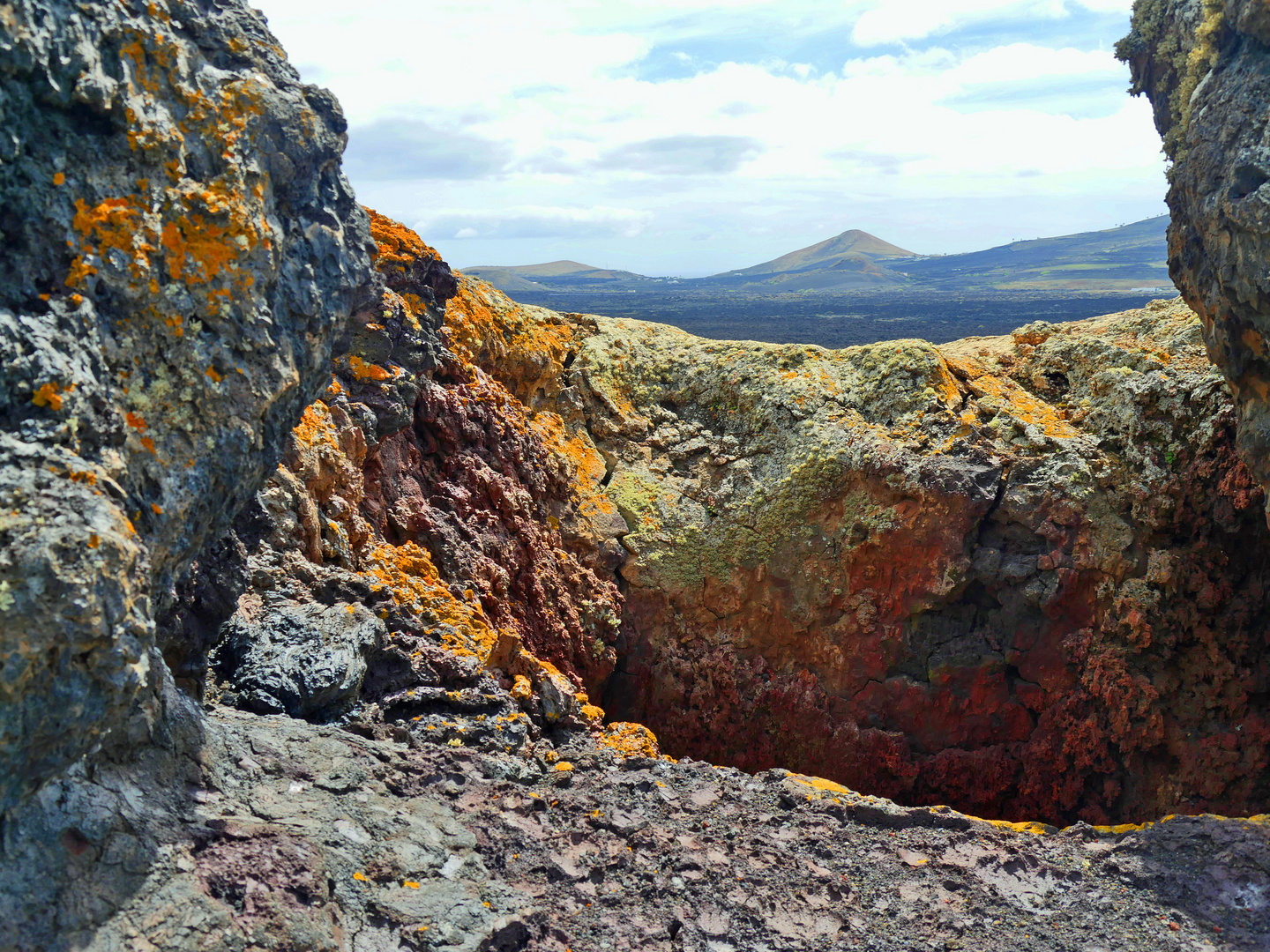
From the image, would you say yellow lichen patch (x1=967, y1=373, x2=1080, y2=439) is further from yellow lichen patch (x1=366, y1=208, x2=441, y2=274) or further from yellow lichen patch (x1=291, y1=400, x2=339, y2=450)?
yellow lichen patch (x1=291, y1=400, x2=339, y2=450)

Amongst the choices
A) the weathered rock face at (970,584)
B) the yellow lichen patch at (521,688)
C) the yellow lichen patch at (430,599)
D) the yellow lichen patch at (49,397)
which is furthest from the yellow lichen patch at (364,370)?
the yellow lichen patch at (49,397)

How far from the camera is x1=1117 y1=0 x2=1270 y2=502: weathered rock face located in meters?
8.53

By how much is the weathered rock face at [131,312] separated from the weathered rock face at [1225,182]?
8635mm

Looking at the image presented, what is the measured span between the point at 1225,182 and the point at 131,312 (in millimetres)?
10034

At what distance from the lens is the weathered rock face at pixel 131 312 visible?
3865 mm

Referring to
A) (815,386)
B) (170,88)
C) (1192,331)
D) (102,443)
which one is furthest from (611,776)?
(1192,331)

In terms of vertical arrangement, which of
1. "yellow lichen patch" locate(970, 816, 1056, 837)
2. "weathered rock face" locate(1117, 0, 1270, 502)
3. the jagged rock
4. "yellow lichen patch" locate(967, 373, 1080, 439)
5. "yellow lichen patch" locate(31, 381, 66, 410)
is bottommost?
"yellow lichen patch" locate(970, 816, 1056, 837)

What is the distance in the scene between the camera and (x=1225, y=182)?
8836mm

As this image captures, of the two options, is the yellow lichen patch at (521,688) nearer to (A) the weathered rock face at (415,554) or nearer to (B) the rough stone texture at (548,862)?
(A) the weathered rock face at (415,554)

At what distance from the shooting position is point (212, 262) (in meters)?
5.04

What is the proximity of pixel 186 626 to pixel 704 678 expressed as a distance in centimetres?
878

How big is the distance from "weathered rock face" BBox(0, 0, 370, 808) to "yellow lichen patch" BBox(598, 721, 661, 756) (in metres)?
5.12

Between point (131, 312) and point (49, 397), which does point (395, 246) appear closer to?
point (131, 312)

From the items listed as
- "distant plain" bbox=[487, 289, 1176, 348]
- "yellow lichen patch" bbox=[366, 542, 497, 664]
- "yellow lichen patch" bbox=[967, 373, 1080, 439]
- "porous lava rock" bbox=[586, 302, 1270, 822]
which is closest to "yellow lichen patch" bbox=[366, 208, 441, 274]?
"yellow lichen patch" bbox=[366, 542, 497, 664]
